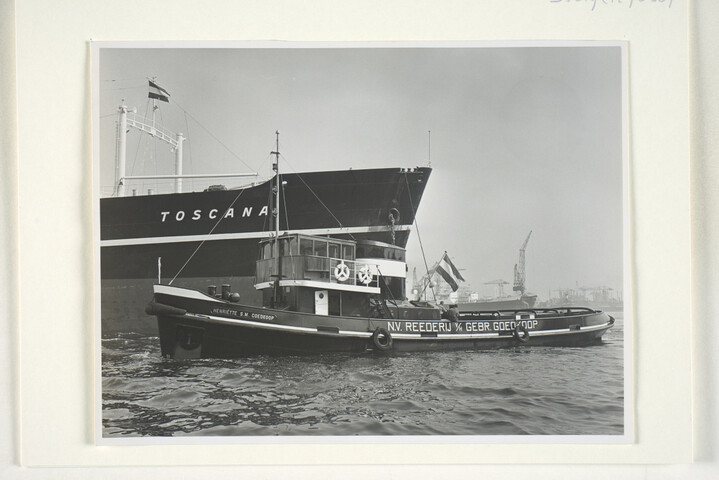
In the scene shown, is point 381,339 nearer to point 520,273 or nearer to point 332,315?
point 332,315

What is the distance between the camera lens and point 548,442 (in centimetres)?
232

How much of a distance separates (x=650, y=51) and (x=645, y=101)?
246 mm

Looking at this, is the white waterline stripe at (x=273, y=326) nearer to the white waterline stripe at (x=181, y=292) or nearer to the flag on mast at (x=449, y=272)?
the white waterline stripe at (x=181, y=292)

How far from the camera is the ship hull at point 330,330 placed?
8.22 feet

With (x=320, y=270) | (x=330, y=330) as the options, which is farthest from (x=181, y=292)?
(x=330, y=330)

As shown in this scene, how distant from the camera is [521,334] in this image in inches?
109

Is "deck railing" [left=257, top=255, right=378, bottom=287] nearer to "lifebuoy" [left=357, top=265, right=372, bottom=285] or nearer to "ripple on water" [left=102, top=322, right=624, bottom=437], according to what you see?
"lifebuoy" [left=357, top=265, right=372, bottom=285]

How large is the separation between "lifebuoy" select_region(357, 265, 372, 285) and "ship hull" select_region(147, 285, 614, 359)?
0.85 feet

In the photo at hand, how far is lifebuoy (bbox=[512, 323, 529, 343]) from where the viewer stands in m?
2.74

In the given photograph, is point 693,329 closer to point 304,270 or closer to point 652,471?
point 652,471

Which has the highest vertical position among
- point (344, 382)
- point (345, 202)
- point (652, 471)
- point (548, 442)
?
point (345, 202)

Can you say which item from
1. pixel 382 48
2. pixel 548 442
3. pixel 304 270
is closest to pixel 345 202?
pixel 304 270

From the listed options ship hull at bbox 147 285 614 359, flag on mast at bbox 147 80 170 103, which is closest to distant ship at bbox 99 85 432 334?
flag on mast at bbox 147 80 170 103
